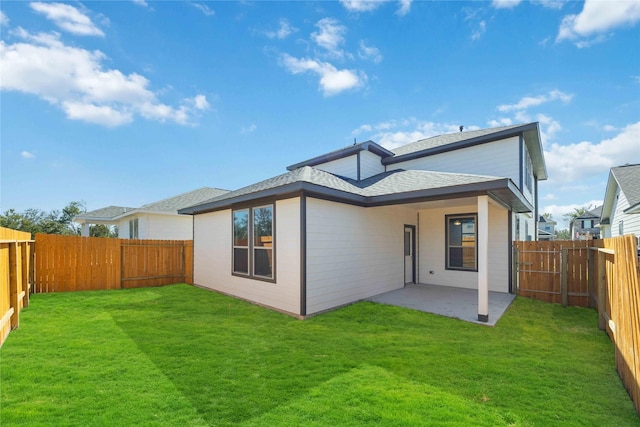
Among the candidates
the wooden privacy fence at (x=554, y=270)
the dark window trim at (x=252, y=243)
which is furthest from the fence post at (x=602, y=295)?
the dark window trim at (x=252, y=243)

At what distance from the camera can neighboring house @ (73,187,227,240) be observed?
14320 millimetres

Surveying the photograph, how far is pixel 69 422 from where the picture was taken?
243 cm

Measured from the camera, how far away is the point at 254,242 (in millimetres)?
7270

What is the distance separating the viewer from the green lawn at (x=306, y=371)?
8.54 feet

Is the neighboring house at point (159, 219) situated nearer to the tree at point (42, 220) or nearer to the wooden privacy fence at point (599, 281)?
the wooden privacy fence at point (599, 281)

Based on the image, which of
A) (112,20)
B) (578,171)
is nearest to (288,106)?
(112,20)

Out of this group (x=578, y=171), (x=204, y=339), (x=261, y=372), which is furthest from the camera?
(x=578, y=171)

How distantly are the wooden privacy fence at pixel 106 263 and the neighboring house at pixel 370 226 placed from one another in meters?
1.08

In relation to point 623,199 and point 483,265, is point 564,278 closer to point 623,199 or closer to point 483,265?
point 483,265

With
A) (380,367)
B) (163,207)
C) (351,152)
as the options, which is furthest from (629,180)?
(163,207)

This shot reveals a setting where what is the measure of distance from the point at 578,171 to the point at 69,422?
74270 millimetres

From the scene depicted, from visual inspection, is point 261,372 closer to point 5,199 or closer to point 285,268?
point 285,268

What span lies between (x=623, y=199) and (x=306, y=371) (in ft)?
53.2

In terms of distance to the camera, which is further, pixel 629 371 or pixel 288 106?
pixel 288 106
